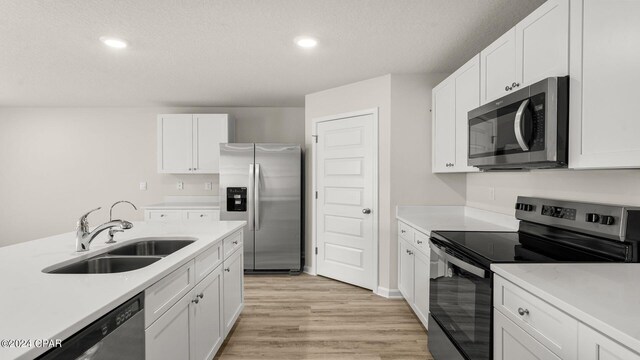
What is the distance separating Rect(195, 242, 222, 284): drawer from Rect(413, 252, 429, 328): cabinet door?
154 centimetres

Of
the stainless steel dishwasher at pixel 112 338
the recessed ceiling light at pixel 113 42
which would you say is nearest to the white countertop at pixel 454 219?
the stainless steel dishwasher at pixel 112 338

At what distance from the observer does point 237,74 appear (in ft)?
11.6

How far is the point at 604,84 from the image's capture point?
1.31 metres

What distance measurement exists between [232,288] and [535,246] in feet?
6.96

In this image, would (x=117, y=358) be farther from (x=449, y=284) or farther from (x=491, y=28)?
(x=491, y=28)

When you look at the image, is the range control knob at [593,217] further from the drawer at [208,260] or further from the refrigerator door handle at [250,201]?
the refrigerator door handle at [250,201]

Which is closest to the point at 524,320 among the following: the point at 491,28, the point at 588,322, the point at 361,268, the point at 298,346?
the point at 588,322

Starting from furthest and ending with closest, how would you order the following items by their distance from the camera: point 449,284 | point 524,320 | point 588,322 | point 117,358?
1. point 449,284
2. point 524,320
3. point 117,358
4. point 588,322

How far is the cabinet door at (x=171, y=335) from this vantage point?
135cm

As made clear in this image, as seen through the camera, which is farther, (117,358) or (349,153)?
(349,153)

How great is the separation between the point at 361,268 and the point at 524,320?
2544 mm

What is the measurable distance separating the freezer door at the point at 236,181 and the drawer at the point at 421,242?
2310 millimetres

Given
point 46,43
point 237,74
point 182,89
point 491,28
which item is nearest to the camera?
point 491,28

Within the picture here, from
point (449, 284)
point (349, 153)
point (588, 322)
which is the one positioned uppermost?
point (349, 153)
